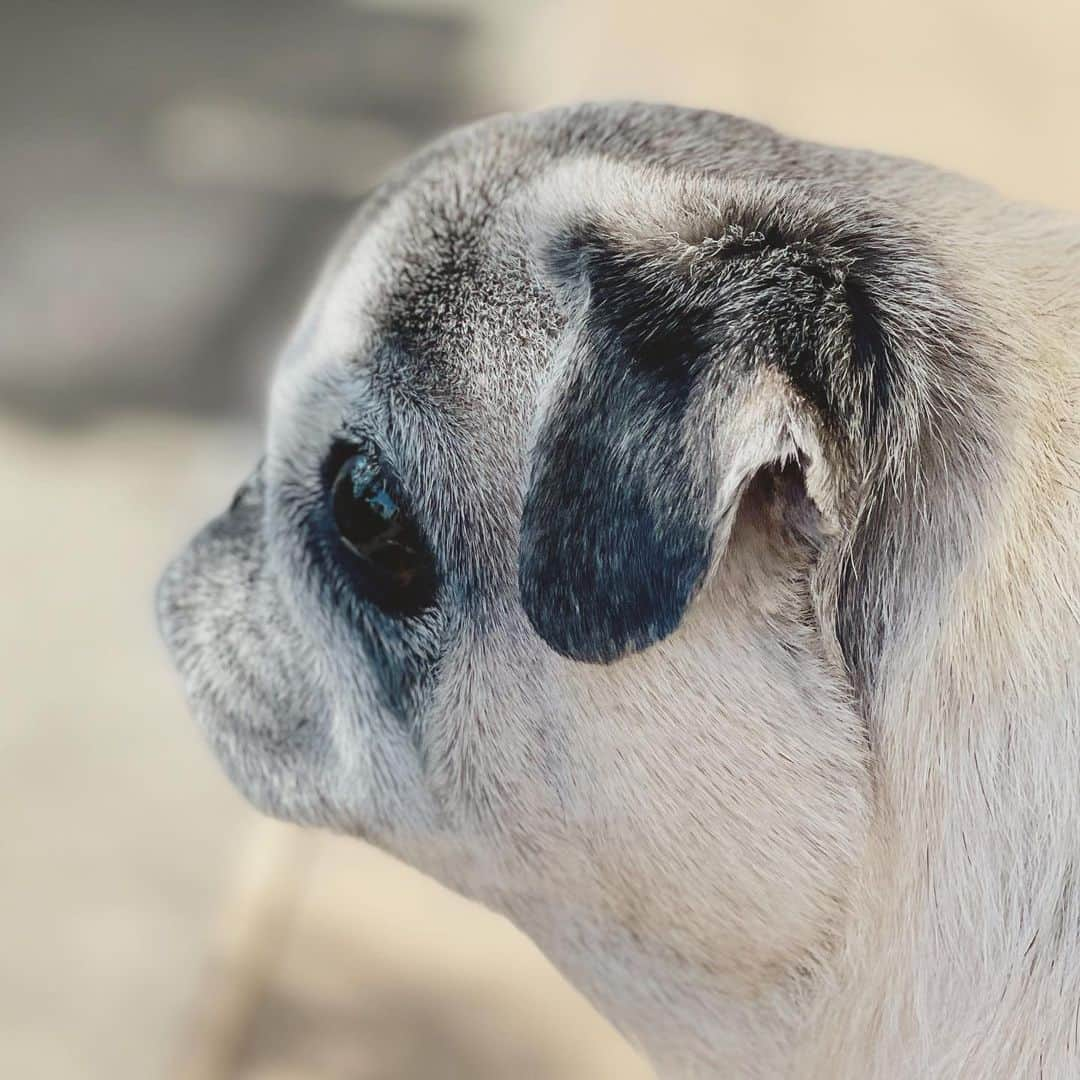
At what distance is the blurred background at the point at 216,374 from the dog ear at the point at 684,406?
1176 mm

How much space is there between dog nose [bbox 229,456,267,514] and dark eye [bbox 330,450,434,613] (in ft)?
0.69

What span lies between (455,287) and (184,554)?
470mm

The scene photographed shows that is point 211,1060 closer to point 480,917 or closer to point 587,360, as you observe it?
point 480,917

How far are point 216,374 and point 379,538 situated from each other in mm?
1707

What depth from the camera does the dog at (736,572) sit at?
0.79 m

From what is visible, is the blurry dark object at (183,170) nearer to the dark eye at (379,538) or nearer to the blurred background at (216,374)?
the blurred background at (216,374)

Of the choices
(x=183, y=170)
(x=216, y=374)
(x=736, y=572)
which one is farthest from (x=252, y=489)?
(x=183, y=170)

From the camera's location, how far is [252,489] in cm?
125

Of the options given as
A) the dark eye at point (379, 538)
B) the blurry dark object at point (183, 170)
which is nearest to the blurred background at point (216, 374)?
the blurry dark object at point (183, 170)

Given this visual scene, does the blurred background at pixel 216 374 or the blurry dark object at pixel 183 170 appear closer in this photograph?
the blurred background at pixel 216 374

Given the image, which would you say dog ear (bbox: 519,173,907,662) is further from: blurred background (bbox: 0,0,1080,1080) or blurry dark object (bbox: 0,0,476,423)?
blurry dark object (bbox: 0,0,476,423)

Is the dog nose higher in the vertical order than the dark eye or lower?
lower

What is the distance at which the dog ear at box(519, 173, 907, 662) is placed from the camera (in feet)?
2.47

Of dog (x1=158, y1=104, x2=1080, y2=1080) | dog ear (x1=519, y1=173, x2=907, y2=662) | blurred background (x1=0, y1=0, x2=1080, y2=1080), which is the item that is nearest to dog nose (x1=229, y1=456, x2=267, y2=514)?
dog (x1=158, y1=104, x2=1080, y2=1080)
